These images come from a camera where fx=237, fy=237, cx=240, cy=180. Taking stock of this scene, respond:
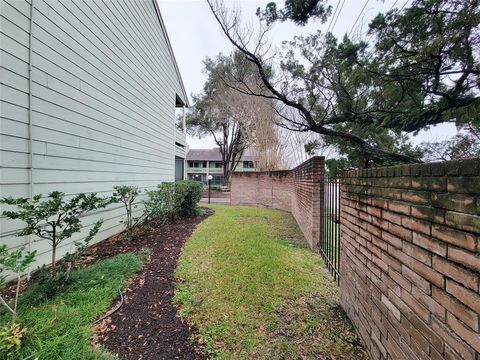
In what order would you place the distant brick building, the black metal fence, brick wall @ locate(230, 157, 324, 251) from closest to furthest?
the black metal fence → brick wall @ locate(230, 157, 324, 251) → the distant brick building

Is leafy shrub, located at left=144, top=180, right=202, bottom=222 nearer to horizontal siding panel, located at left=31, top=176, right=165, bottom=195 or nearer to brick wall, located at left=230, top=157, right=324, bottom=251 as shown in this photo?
horizontal siding panel, located at left=31, top=176, right=165, bottom=195

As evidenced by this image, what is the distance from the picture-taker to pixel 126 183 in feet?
20.3

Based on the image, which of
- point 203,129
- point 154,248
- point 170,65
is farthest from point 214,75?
point 154,248

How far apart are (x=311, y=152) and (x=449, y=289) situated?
9280 mm

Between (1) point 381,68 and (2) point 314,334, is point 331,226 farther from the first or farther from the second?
(1) point 381,68

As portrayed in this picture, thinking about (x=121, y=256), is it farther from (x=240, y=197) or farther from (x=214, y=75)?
(x=214, y=75)

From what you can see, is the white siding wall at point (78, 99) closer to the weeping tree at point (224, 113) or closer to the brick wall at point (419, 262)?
the brick wall at point (419, 262)

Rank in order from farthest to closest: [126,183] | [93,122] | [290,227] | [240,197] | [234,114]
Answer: [234,114], [240,197], [290,227], [126,183], [93,122]

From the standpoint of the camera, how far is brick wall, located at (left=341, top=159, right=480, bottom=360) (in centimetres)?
106

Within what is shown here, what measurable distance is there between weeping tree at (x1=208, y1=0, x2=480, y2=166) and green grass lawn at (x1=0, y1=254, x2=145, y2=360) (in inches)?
244

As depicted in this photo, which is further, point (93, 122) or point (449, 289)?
point (93, 122)

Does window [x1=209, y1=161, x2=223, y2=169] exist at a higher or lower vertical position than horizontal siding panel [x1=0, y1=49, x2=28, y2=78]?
higher

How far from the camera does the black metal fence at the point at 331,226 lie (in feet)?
11.8

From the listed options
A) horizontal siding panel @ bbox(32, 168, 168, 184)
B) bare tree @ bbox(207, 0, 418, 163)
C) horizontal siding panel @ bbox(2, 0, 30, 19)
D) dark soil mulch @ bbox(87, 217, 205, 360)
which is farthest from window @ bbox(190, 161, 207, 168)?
horizontal siding panel @ bbox(2, 0, 30, 19)
